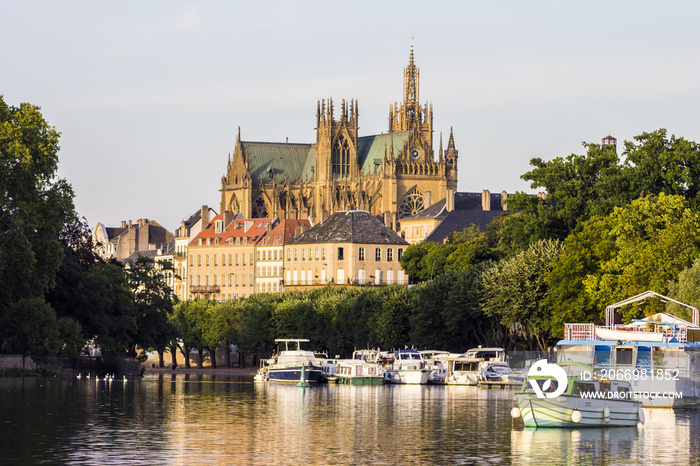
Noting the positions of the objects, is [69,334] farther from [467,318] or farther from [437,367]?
[467,318]

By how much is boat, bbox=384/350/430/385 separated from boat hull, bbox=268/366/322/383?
19.6 ft

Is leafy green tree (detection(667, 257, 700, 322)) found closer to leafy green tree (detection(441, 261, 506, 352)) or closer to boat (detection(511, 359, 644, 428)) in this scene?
boat (detection(511, 359, 644, 428))

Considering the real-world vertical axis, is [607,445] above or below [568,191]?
below

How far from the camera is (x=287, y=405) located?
243 ft

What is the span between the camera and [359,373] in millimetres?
121500

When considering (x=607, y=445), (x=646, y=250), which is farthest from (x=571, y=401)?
(x=646, y=250)

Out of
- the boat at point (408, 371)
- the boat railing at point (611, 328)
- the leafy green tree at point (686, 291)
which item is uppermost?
the leafy green tree at point (686, 291)

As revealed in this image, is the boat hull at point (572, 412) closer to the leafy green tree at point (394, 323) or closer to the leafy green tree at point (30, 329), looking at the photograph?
the leafy green tree at point (30, 329)

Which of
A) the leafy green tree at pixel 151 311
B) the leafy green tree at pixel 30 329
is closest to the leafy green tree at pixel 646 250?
the leafy green tree at pixel 30 329

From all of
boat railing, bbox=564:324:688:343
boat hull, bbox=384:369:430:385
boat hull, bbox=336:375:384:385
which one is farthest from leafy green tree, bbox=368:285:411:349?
boat railing, bbox=564:324:688:343

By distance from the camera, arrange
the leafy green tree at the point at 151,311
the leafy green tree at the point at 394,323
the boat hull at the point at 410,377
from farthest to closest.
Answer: the leafy green tree at the point at 394,323 → the leafy green tree at the point at 151,311 → the boat hull at the point at 410,377

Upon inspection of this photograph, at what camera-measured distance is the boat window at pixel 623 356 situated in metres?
71.4

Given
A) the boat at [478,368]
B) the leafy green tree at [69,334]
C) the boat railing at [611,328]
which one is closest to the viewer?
the boat railing at [611,328]

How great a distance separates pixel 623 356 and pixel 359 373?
167ft
